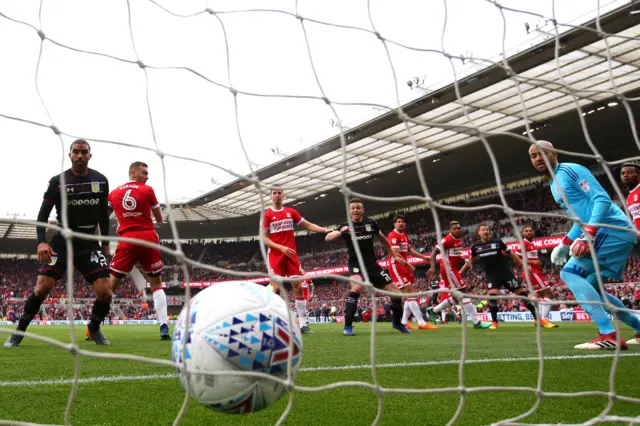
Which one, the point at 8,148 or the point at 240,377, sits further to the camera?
the point at 8,148

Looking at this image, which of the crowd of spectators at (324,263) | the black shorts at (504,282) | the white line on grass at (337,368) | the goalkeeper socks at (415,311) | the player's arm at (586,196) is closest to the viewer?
the white line on grass at (337,368)

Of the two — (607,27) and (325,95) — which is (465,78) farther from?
(325,95)

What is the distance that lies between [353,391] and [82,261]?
304 cm

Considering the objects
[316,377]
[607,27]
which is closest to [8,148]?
[316,377]

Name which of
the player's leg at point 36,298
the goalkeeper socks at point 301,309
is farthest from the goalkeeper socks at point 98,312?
the goalkeeper socks at point 301,309

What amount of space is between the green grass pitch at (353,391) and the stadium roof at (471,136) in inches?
236

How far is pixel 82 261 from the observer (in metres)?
4.66

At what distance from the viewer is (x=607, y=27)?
12.5 meters

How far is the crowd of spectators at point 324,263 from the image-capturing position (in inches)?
875

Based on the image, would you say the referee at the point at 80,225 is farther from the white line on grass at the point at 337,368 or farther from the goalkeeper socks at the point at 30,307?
the white line on grass at the point at 337,368

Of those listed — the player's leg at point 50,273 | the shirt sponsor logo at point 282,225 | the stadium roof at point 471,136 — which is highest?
the stadium roof at point 471,136

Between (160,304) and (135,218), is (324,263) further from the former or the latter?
(135,218)

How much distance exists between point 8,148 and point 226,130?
1.33 metres

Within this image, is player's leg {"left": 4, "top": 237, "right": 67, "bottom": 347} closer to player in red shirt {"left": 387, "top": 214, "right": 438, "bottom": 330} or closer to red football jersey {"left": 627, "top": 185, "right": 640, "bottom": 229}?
player in red shirt {"left": 387, "top": 214, "right": 438, "bottom": 330}
